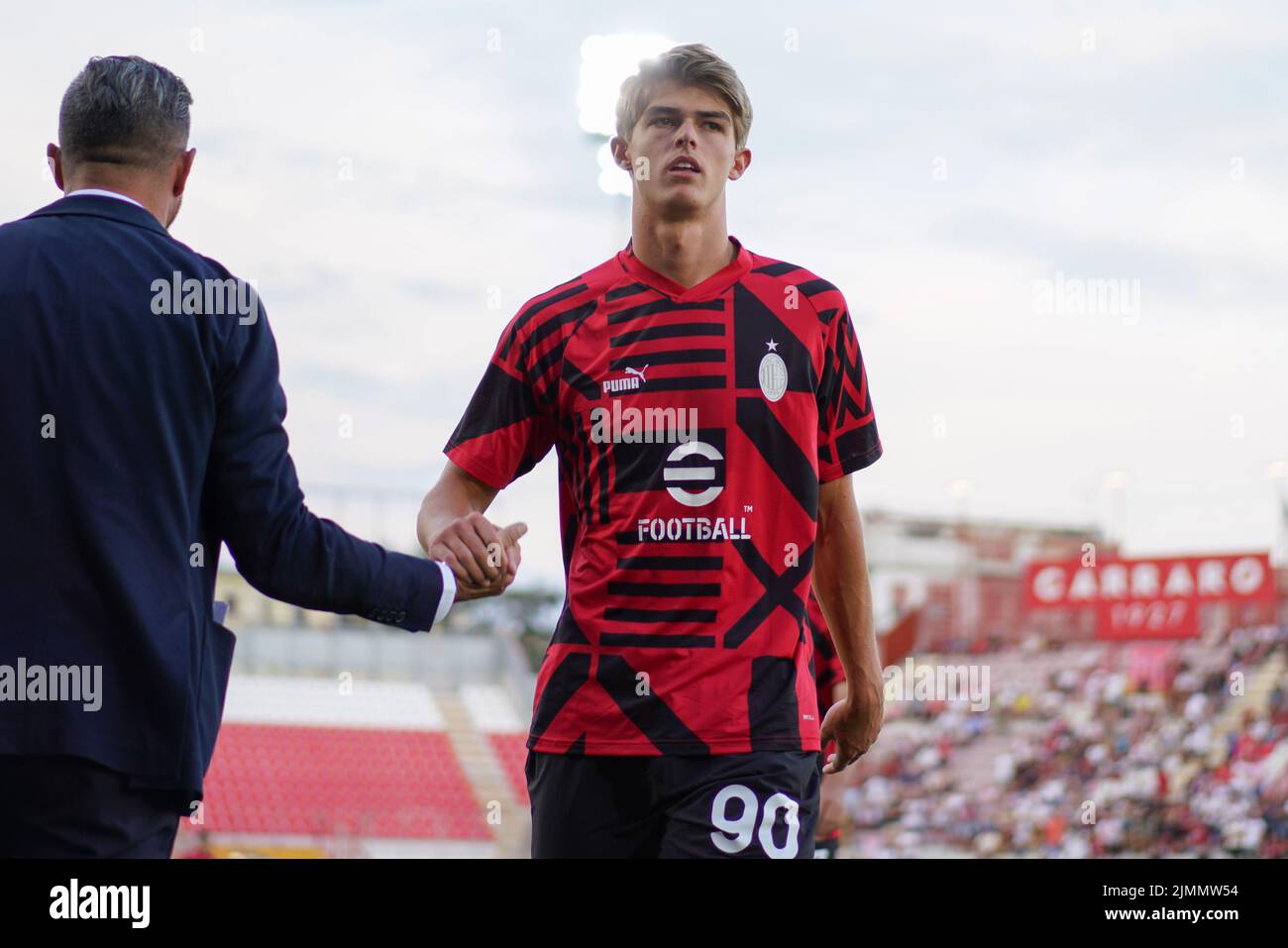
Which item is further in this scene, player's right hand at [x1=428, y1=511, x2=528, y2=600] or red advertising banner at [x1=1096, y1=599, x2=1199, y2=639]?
red advertising banner at [x1=1096, y1=599, x2=1199, y2=639]

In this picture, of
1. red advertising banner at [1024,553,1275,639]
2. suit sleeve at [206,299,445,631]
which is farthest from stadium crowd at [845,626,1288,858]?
suit sleeve at [206,299,445,631]

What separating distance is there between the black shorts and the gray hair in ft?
5.00

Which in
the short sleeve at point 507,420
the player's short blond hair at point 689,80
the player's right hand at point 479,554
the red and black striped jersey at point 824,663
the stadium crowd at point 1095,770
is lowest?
the stadium crowd at point 1095,770

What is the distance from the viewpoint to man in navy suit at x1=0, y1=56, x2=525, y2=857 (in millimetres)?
2475

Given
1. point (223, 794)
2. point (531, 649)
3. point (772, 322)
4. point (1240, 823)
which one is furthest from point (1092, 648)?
point (772, 322)

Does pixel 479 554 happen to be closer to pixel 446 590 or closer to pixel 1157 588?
pixel 446 590

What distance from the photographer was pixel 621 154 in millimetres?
3750

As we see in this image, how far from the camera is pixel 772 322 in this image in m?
3.55

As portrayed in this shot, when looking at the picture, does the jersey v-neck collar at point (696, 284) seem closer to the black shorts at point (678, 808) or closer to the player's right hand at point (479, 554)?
the player's right hand at point (479, 554)

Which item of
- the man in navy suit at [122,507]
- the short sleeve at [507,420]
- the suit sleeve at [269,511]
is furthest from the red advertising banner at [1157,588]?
the man in navy suit at [122,507]

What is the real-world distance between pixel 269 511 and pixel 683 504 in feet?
3.24

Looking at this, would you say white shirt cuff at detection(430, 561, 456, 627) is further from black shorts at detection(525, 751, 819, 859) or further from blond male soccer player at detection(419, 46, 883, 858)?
black shorts at detection(525, 751, 819, 859)

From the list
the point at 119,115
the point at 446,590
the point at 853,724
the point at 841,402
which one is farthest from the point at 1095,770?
the point at 119,115

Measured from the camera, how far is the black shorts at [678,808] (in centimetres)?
323
